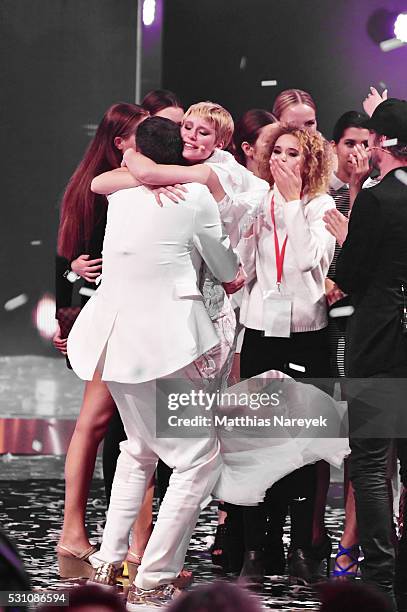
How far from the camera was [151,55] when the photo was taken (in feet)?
19.3

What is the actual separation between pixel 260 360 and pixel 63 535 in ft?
2.96

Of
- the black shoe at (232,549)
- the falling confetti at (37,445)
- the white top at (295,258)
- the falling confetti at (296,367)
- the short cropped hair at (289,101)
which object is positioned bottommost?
the falling confetti at (37,445)

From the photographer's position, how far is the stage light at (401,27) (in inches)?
215

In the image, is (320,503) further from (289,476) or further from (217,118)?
(217,118)

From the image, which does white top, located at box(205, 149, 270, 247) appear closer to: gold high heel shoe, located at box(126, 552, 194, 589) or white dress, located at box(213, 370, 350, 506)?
white dress, located at box(213, 370, 350, 506)

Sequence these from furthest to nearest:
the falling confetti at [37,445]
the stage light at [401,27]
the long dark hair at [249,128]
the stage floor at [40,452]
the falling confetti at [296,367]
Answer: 1. the falling confetti at [37,445]
2. the stage light at [401,27]
3. the stage floor at [40,452]
4. the long dark hair at [249,128]
5. the falling confetti at [296,367]

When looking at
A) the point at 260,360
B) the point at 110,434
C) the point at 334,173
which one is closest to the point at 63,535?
the point at 110,434

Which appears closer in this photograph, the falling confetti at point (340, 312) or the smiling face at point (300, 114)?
the falling confetti at point (340, 312)

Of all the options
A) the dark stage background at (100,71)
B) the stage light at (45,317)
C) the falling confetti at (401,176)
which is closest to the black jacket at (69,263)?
the falling confetti at (401,176)

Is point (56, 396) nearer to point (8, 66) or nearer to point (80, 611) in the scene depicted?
point (8, 66)

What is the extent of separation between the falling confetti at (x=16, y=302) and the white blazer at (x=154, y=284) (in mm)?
2517

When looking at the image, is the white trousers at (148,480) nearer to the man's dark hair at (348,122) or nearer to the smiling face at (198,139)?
the smiling face at (198,139)

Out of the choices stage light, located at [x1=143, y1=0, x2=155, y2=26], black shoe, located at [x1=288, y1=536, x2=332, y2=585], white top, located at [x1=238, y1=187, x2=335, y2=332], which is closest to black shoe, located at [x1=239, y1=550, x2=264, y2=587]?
black shoe, located at [x1=288, y1=536, x2=332, y2=585]

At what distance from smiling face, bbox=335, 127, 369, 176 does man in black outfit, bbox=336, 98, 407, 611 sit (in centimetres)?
88
